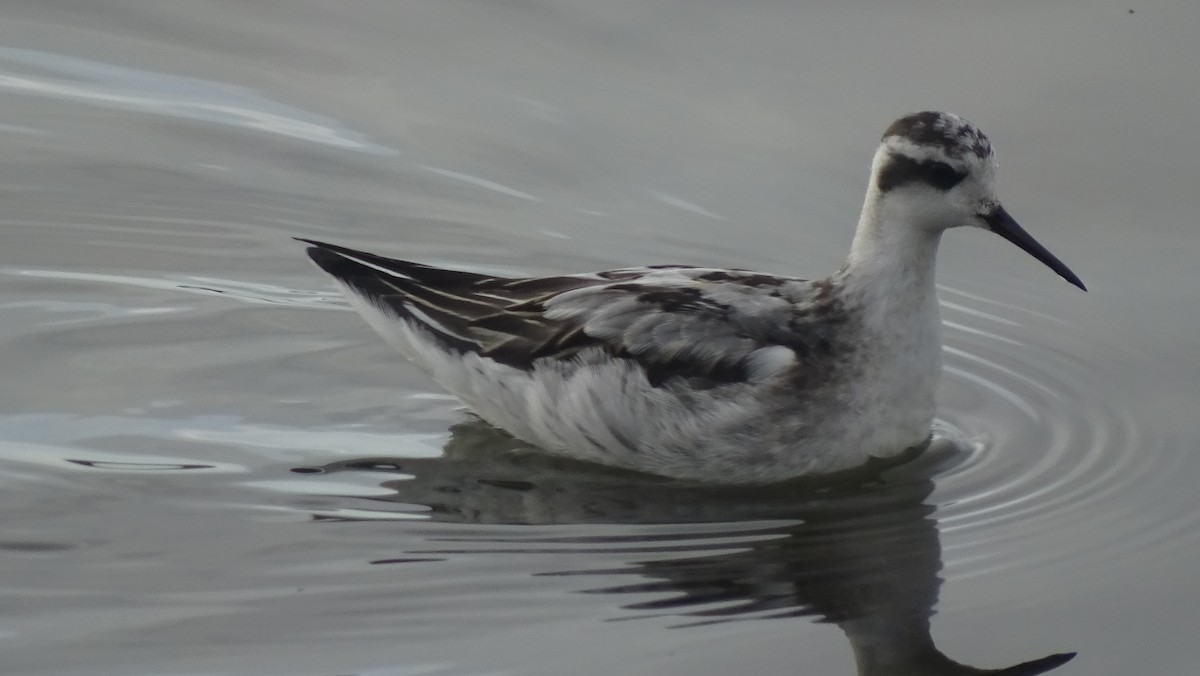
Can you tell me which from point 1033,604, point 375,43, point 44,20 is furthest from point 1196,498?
point 44,20

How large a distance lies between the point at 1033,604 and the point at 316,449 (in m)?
2.78

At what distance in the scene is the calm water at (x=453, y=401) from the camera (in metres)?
5.59

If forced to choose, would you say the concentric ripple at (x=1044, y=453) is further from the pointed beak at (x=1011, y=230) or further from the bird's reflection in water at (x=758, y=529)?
the pointed beak at (x=1011, y=230)

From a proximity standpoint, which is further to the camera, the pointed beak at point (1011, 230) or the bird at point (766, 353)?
the pointed beak at point (1011, 230)

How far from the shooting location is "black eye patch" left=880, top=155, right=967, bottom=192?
6.69 meters

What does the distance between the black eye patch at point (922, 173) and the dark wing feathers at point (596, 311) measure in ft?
2.03

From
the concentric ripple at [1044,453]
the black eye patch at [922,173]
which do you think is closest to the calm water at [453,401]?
the concentric ripple at [1044,453]

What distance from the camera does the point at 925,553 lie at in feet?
20.1

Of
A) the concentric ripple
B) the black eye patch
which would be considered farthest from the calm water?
the black eye patch

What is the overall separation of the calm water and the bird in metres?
0.17

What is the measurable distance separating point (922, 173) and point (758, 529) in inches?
60.3

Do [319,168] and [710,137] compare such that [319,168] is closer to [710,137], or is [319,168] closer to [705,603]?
[710,137]

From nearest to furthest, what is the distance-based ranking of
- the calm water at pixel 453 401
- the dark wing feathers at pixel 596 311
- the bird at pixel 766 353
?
the calm water at pixel 453 401 < the bird at pixel 766 353 < the dark wing feathers at pixel 596 311

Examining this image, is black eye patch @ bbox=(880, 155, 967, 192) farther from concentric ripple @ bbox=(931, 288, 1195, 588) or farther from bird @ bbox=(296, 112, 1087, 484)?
concentric ripple @ bbox=(931, 288, 1195, 588)
